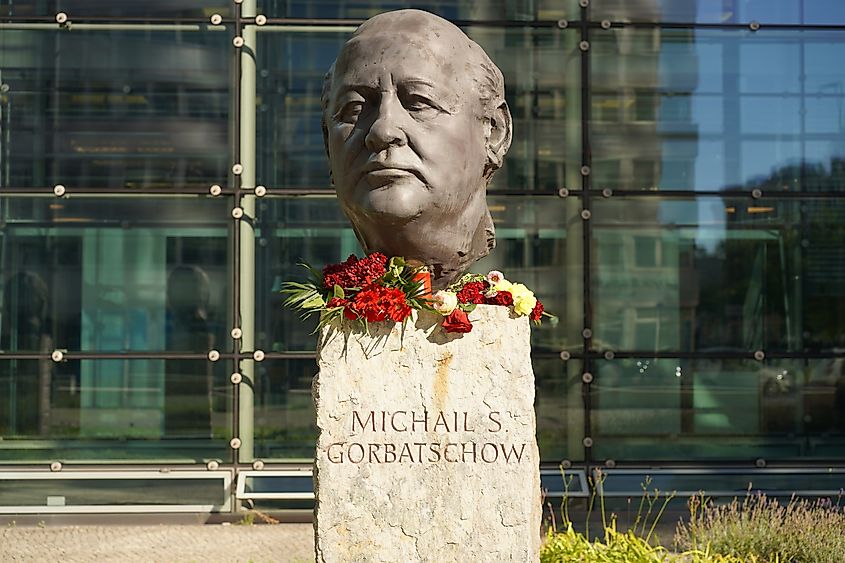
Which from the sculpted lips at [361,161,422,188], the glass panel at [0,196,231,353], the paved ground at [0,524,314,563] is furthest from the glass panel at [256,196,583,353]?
the sculpted lips at [361,161,422,188]

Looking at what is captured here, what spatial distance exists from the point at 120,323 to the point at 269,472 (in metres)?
2.15

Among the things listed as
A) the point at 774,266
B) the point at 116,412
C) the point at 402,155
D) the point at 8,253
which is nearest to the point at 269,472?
the point at 116,412

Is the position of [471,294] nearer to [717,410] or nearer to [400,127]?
[400,127]

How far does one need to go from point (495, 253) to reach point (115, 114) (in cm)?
410

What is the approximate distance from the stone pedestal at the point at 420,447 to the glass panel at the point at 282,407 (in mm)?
5846

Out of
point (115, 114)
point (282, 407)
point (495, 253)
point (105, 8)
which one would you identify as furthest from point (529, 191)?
point (105, 8)

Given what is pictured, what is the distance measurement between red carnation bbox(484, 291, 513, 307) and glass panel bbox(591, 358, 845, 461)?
19.3ft

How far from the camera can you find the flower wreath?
4.93 metres

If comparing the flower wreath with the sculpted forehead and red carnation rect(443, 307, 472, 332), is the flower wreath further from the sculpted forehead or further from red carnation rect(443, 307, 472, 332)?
the sculpted forehead

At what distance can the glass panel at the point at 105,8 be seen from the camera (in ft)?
36.0

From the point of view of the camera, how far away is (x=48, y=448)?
10820 millimetres

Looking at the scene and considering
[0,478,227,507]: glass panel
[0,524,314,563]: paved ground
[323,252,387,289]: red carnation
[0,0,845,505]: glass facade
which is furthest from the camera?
[0,0,845,505]: glass facade

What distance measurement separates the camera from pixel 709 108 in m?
10.9

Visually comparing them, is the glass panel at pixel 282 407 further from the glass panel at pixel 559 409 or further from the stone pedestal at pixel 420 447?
the stone pedestal at pixel 420 447
